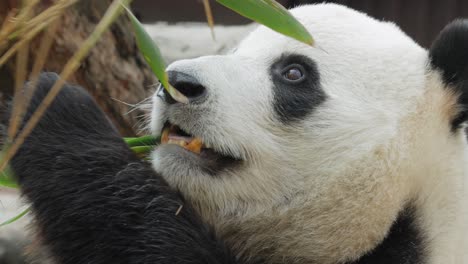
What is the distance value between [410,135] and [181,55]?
4.65 meters

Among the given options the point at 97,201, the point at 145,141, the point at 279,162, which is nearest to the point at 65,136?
the point at 97,201

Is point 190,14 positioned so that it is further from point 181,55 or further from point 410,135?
point 410,135

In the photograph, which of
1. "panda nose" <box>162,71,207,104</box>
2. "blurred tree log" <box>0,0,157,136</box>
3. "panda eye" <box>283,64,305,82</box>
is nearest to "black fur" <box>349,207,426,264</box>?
"panda eye" <box>283,64,305,82</box>

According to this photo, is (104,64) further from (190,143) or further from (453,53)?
(453,53)

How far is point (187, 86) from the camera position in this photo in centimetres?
266

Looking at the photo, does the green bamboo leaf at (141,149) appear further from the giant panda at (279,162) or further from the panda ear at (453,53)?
the panda ear at (453,53)

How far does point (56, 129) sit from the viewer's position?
2.74m

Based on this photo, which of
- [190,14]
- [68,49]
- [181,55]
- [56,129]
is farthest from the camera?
[190,14]

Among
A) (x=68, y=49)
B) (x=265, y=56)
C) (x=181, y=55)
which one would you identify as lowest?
(x=181, y=55)

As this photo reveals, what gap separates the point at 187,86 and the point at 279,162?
0.47 metres

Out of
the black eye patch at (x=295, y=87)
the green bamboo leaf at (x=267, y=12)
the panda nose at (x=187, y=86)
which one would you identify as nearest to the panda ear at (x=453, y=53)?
the black eye patch at (x=295, y=87)

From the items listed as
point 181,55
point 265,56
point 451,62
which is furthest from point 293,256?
A: point 181,55

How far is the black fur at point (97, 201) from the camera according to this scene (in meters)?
2.65

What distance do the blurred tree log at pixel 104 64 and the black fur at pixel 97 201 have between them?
123 cm
